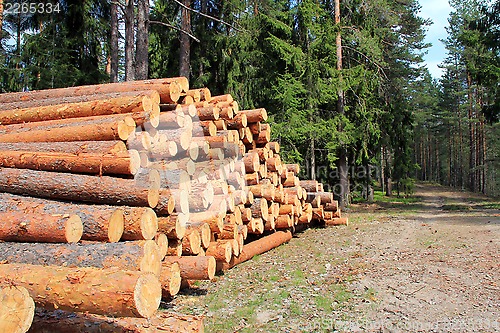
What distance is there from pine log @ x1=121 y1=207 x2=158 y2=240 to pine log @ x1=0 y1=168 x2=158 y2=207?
0.32 metres

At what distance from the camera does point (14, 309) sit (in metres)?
2.80

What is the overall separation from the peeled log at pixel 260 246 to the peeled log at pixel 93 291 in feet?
13.0

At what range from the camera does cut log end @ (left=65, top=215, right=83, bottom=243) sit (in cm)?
409

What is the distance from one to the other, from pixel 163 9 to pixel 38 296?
15.2 meters

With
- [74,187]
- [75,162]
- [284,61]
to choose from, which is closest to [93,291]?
[74,187]

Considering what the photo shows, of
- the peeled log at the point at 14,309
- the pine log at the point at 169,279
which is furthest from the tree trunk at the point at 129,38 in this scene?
the peeled log at the point at 14,309

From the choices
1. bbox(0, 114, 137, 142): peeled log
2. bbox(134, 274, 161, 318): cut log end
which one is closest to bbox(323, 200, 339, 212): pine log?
bbox(0, 114, 137, 142): peeled log

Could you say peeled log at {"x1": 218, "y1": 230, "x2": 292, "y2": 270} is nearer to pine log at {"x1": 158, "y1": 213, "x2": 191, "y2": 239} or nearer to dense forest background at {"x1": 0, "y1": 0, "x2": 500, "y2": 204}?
pine log at {"x1": 158, "y1": 213, "x2": 191, "y2": 239}

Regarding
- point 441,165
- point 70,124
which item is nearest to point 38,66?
point 70,124

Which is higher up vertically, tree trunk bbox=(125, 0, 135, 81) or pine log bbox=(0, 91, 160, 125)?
tree trunk bbox=(125, 0, 135, 81)

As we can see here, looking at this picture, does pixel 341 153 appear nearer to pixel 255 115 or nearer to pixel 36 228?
pixel 255 115

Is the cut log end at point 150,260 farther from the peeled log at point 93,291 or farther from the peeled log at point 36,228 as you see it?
the peeled log at point 93,291

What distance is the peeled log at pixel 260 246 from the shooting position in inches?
299

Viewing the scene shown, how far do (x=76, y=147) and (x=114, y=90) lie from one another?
6.95 feet
